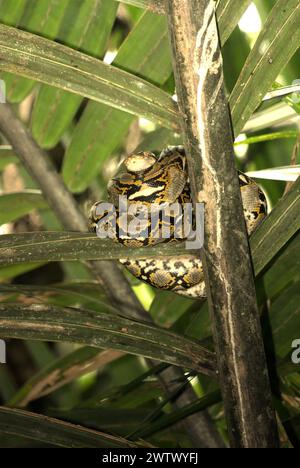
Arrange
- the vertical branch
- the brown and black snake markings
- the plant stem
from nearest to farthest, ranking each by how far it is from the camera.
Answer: the vertical branch
the brown and black snake markings
the plant stem

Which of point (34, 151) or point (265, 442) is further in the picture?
point (34, 151)

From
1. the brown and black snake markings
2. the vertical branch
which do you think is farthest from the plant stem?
the vertical branch

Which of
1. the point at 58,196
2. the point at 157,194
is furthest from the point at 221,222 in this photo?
the point at 58,196

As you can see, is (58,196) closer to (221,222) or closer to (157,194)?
(157,194)

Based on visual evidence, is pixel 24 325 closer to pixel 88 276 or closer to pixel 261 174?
pixel 261 174

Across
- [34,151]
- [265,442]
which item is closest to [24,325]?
[265,442]

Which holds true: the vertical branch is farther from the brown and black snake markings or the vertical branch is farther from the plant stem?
the plant stem

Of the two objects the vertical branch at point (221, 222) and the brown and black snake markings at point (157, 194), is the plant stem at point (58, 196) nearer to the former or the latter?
the brown and black snake markings at point (157, 194)

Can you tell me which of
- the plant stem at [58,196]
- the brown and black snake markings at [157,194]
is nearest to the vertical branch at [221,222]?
the brown and black snake markings at [157,194]
